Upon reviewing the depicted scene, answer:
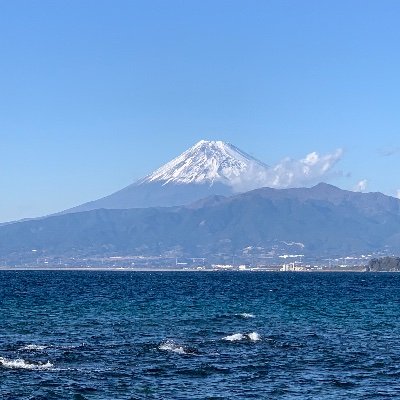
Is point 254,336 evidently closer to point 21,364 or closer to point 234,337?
point 234,337

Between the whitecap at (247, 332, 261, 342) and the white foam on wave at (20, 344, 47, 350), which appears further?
the whitecap at (247, 332, 261, 342)

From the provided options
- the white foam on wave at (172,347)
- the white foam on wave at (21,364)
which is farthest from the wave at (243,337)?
the white foam on wave at (21,364)

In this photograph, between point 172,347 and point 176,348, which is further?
point 172,347

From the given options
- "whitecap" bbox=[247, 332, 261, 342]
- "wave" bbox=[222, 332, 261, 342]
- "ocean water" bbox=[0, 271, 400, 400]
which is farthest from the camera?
"whitecap" bbox=[247, 332, 261, 342]

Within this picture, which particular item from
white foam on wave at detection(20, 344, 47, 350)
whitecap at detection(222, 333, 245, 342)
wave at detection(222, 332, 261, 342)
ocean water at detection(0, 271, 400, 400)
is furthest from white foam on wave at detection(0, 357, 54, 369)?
wave at detection(222, 332, 261, 342)

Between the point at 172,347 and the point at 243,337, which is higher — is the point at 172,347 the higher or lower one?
the lower one

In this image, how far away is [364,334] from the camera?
67.9 meters

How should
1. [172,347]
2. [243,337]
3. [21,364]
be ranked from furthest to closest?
1. [243,337]
2. [172,347]
3. [21,364]

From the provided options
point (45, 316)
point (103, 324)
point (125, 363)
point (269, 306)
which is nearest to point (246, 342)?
point (125, 363)

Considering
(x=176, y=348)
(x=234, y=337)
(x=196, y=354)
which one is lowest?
(x=196, y=354)

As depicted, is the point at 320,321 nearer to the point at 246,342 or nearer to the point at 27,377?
the point at 246,342

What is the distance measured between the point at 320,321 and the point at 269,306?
21.3 meters

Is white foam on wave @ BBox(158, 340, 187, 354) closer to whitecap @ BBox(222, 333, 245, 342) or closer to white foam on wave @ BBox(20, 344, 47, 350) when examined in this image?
whitecap @ BBox(222, 333, 245, 342)

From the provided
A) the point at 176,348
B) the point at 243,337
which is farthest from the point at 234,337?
the point at 176,348
